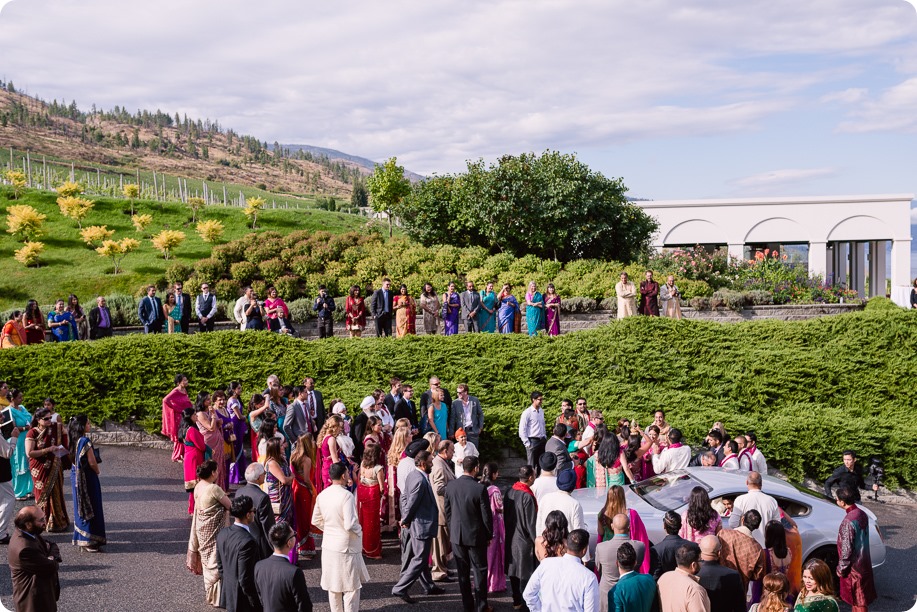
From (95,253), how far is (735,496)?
3351 centimetres

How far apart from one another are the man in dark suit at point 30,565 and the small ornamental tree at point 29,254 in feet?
102

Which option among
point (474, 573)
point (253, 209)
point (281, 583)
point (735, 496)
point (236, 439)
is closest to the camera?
point (281, 583)

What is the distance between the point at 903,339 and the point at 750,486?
1020cm

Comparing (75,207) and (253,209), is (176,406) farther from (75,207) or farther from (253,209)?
(253,209)

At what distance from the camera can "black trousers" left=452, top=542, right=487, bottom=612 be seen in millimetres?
8148

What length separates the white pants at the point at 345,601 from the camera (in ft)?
24.7

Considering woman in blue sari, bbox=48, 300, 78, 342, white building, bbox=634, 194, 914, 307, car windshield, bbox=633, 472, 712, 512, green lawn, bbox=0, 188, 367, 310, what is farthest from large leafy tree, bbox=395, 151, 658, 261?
car windshield, bbox=633, 472, 712, 512

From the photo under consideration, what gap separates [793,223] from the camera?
37781mm

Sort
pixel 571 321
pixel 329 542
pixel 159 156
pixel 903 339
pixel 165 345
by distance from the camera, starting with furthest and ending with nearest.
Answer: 1. pixel 159 156
2. pixel 571 321
3. pixel 903 339
4. pixel 165 345
5. pixel 329 542

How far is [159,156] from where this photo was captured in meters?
133

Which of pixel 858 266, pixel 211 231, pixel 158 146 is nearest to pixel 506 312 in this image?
pixel 211 231

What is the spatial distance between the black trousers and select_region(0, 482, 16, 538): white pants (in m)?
5.62

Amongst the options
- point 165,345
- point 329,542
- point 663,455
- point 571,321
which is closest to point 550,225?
point 571,321

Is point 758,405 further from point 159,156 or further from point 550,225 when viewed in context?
point 159,156
